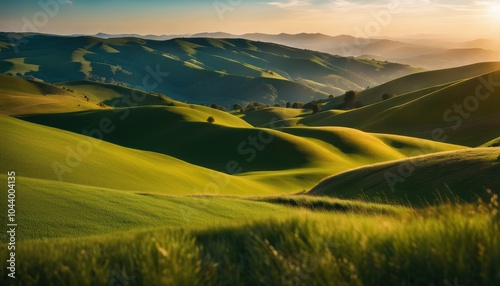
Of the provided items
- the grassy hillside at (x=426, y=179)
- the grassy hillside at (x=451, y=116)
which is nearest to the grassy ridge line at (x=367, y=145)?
the grassy hillside at (x=451, y=116)

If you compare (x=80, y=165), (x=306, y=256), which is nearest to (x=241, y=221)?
(x=306, y=256)

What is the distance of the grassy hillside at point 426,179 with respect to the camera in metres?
26.2

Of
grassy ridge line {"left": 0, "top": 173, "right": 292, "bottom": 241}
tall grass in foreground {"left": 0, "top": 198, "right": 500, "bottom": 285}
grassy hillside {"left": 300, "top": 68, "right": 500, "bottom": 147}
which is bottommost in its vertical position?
grassy ridge line {"left": 0, "top": 173, "right": 292, "bottom": 241}

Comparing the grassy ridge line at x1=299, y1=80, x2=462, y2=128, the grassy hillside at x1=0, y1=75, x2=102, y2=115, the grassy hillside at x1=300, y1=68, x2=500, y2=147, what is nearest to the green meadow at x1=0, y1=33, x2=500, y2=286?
the grassy hillside at x1=300, y1=68, x2=500, y2=147

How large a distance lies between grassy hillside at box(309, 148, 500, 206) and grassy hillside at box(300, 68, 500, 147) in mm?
65442

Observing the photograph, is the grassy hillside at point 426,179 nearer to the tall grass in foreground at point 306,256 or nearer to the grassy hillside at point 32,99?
the tall grass in foreground at point 306,256

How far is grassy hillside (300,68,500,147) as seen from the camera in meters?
100

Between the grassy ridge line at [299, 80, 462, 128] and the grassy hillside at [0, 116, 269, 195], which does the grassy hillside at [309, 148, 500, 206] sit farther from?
the grassy ridge line at [299, 80, 462, 128]

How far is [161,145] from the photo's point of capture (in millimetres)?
103625

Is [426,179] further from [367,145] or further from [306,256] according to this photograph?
[367,145]

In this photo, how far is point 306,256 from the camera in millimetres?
4699

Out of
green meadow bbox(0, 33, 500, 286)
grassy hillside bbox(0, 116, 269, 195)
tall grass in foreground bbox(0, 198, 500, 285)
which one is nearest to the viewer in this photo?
tall grass in foreground bbox(0, 198, 500, 285)

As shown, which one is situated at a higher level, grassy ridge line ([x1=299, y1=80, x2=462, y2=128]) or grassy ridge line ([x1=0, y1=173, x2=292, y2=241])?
grassy ridge line ([x1=299, y1=80, x2=462, y2=128])

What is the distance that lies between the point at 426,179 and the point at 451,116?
96.7 m
